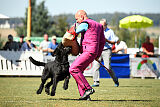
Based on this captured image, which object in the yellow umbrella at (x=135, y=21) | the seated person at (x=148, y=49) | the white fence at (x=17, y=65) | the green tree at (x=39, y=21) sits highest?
the yellow umbrella at (x=135, y=21)

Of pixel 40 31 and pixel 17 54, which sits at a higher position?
pixel 17 54

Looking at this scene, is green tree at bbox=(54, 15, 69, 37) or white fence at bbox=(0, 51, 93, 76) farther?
green tree at bbox=(54, 15, 69, 37)

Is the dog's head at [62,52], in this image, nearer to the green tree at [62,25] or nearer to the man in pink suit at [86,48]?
the man in pink suit at [86,48]

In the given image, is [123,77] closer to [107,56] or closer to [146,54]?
[146,54]

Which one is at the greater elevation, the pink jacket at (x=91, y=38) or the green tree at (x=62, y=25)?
the pink jacket at (x=91, y=38)

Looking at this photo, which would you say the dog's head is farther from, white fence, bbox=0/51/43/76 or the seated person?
the seated person

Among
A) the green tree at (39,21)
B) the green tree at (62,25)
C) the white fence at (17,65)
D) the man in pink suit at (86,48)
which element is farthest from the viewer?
the green tree at (39,21)

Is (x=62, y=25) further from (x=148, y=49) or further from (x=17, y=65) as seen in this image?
(x=17, y=65)

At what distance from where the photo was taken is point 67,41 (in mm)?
6562

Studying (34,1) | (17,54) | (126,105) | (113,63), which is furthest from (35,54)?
(34,1)

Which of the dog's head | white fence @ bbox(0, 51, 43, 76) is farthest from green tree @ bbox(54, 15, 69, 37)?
the dog's head

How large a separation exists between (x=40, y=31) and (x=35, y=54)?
60.4 meters

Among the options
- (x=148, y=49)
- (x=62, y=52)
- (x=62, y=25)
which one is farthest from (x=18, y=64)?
(x=62, y=25)

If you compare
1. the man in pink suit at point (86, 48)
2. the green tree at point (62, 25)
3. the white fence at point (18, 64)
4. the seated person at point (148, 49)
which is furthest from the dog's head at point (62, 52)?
the green tree at point (62, 25)
